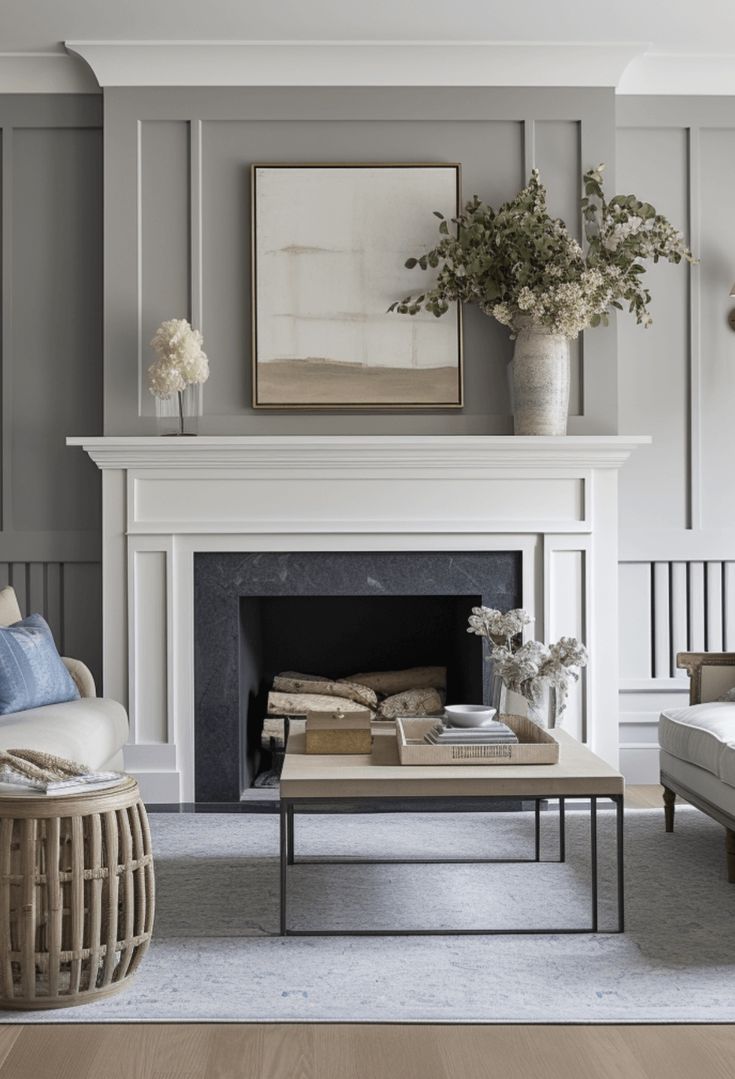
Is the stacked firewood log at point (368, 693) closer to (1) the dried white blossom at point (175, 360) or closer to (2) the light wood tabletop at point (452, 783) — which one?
(1) the dried white blossom at point (175, 360)

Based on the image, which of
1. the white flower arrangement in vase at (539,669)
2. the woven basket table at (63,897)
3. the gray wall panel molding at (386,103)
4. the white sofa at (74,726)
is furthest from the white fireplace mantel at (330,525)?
the woven basket table at (63,897)

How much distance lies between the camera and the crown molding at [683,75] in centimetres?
441

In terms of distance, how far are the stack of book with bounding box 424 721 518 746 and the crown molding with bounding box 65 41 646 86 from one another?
8.75 feet

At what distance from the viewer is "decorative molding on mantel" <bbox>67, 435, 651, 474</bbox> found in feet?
13.3

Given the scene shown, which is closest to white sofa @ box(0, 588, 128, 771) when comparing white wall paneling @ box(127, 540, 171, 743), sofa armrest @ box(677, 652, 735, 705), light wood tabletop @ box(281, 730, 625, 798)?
white wall paneling @ box(127, 540, 171, 743)

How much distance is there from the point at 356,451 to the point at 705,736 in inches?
64.4

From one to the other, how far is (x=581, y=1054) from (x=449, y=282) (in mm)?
2908

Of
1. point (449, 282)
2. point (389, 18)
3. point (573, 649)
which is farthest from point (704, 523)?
point (389, 18)

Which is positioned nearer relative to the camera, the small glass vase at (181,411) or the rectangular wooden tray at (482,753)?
the rectangular wooden tray at (482,753)

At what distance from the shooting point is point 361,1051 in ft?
6.75

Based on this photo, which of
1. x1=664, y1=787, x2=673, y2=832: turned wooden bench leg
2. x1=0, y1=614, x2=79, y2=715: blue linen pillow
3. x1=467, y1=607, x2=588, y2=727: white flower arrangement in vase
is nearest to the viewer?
x1=467, y1=607, x2=588, y2=727: white flower arrangement in vase

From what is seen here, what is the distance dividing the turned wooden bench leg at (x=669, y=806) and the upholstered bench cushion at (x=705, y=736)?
15 centimetres

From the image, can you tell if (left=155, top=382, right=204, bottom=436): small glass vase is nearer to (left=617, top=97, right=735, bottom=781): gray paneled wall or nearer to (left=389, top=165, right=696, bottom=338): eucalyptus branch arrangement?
(left=389, top=165, right=696, bottom=338): eucalyptus branch arrangement

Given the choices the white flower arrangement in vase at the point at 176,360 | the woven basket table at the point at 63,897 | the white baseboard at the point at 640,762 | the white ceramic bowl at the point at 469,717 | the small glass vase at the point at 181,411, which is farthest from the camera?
the white baseboard at the point at 640,762
